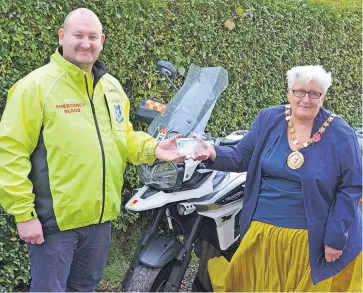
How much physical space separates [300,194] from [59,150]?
1.38 meters

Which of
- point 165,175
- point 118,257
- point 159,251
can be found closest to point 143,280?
point 159,251

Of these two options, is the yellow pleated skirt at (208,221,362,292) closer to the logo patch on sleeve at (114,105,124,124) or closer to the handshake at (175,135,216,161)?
the handshake at (175,135,216,161)

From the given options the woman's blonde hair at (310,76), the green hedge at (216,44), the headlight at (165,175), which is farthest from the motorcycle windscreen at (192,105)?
the green hedge at (216,44)

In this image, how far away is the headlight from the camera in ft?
11.9

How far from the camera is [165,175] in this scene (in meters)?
3.65

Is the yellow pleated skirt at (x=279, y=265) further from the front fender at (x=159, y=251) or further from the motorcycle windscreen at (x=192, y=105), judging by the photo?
the motorcycle windscreen at (x=192, y=105)

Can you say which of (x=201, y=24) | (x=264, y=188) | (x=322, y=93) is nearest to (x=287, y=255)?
(x=264, y=188)

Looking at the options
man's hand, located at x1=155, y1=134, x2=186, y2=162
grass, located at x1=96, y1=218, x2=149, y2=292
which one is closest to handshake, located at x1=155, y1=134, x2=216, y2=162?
man's hand, located at x1=155, y1=134, x2=186, y2=162

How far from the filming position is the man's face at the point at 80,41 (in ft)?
9.74

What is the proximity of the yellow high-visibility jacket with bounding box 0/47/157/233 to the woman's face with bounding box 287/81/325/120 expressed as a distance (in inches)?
42.1

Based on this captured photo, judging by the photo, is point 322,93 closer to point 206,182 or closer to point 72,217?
point 206,182

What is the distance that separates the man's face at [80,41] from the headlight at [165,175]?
0.90 metres

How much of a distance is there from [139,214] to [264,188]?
1983 mm

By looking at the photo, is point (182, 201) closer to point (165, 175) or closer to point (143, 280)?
point (165, 175)
